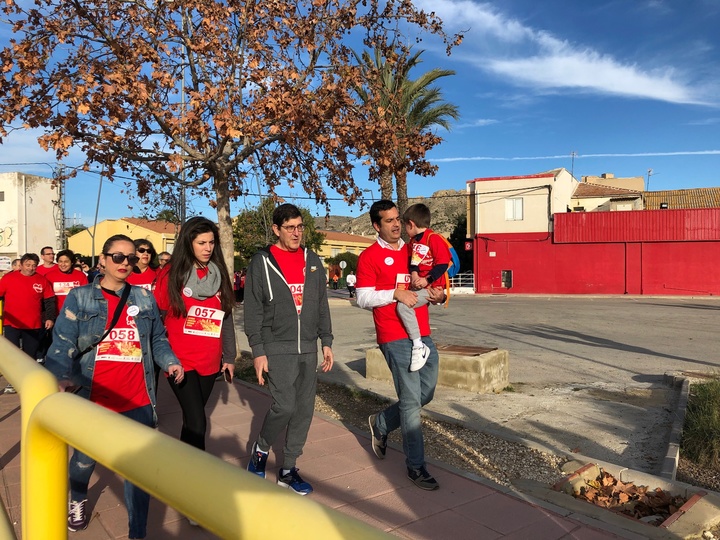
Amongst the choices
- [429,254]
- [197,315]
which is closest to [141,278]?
[197,315]

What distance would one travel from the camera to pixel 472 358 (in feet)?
24.5

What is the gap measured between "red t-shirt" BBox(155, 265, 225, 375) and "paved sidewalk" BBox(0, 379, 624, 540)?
2.97ft

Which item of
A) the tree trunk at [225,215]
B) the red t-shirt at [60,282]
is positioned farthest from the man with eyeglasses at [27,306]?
the tree trunk at [225,215]

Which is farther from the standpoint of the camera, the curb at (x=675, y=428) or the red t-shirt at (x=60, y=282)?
the red t-shirt at (x=60, y=282)

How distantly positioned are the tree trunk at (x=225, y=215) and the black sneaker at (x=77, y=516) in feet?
16.7

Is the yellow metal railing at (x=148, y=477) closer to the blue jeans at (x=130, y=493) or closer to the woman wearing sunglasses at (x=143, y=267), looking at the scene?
the blue jeans at (x=130, y=493)

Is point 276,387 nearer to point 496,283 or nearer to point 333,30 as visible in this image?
point 333,30

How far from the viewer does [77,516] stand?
11.3ft

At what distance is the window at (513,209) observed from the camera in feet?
123

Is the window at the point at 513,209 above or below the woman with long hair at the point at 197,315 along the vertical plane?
above

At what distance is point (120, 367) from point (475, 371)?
497 centimetres

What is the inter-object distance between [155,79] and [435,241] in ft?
14.5

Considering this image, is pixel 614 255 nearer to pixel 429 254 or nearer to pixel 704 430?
pixel 704 430

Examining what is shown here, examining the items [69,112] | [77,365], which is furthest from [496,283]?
[77,365]
